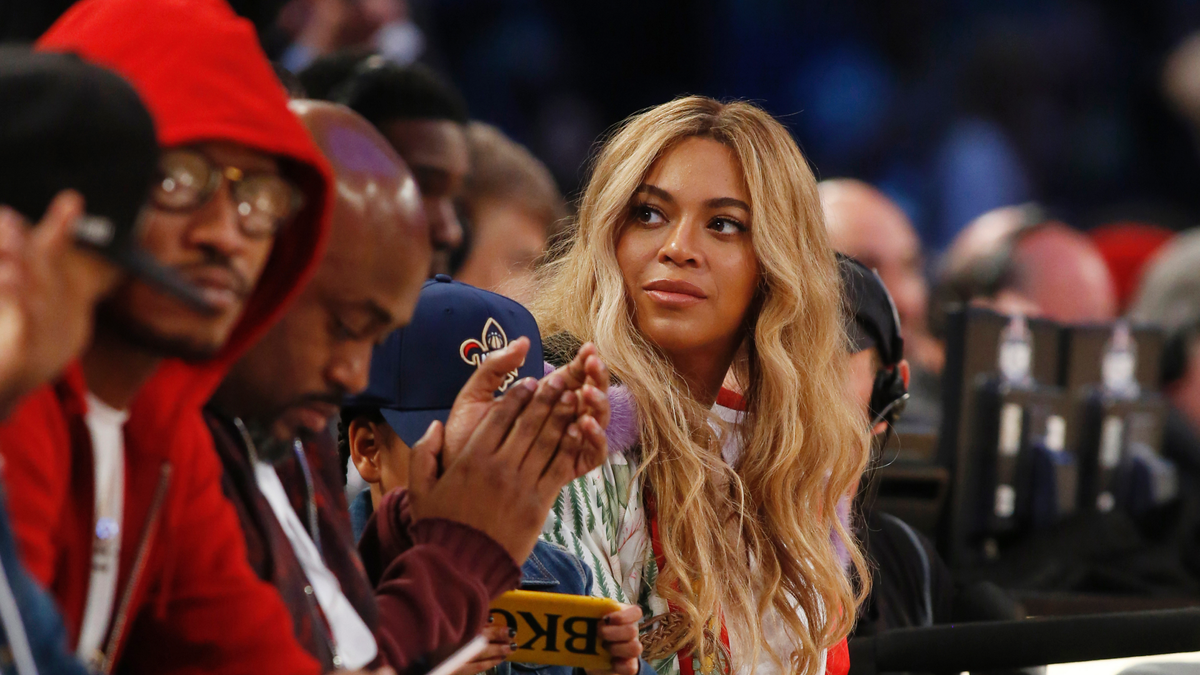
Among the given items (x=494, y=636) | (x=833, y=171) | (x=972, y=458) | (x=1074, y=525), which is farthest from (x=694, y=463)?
Result: (x=833, y=171)

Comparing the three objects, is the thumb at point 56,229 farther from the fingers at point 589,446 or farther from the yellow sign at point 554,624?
the yellow sign at point 554,624

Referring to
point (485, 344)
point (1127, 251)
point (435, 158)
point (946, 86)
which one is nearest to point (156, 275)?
point (485, 344)

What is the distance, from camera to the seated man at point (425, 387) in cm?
182

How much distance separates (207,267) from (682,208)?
4.37 ft

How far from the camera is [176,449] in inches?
42.2

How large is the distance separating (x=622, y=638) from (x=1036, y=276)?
385 centimetres

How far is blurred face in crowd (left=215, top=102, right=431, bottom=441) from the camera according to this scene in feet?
4.01

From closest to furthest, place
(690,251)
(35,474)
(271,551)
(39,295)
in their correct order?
1. (39,295)
2. (35,474)
3. (271,551)
4. (690,251)

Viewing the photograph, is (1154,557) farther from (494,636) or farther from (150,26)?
(150,26)

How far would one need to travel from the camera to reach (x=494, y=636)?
1.55 metres

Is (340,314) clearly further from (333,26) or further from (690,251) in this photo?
(333,26)

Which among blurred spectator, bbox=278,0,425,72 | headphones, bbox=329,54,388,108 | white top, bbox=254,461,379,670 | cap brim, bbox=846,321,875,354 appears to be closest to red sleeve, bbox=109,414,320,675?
white top, bbox=254,461,379,670

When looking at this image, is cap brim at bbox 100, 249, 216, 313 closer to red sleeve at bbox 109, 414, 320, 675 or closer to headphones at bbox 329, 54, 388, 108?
red sleeve at bbox 109, 414, 320, 675

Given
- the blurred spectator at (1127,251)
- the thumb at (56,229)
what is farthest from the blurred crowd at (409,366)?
the blurred spectator at (1127,251)
